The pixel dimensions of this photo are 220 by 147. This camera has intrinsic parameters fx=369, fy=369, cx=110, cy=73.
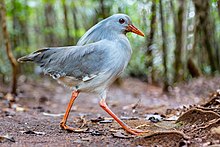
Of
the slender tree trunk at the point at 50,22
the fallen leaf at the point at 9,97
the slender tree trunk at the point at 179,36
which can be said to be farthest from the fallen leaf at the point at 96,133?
the slender tree trunk at the point at 50,22

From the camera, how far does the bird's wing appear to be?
488 cm

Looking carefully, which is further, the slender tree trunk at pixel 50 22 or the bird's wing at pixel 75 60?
the slender tree trunk at pixel 50 22

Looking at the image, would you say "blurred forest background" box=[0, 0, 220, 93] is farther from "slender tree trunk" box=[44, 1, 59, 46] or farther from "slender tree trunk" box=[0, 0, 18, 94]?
"slender tree trunk" box=[44, 1, 59, 46]

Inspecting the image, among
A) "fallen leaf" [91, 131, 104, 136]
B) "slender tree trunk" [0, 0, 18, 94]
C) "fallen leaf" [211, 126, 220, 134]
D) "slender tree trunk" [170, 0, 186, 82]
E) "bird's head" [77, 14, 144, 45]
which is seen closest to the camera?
"fallen leaf" [211, 126, 220, 134]

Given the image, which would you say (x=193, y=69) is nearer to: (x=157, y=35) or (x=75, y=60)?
(x=157, y=35)

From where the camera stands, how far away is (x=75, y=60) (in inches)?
198

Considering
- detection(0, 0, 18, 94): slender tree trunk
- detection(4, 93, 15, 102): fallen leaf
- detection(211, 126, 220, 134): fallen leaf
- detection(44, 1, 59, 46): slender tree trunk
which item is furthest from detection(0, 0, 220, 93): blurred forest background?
detection(211, 126, 220, 134): fallen leaf

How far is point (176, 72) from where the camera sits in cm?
1200

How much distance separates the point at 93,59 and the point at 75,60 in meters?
0.28

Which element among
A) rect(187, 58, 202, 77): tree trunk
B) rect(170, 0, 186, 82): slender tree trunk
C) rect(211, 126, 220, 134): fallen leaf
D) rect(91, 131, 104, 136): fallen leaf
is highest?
rect(170, 0, 186, 82): slender tree trunk

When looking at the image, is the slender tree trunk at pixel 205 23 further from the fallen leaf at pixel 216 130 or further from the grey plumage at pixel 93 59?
the fallen leaf at pixel 216 130

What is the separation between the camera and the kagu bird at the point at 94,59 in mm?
4863

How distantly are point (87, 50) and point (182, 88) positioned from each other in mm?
6948

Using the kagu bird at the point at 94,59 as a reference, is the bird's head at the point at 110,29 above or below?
above
